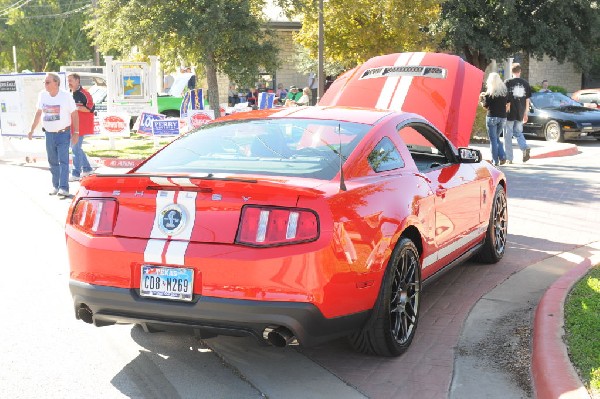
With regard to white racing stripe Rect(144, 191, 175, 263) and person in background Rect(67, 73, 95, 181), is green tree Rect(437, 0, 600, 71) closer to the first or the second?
person in background Rect(67, 73, 95, 181)

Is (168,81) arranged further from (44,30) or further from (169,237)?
(44,30)

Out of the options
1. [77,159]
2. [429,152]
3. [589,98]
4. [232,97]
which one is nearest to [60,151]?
[77,159]

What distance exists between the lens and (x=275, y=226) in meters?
4.31

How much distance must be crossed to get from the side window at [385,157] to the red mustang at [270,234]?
2 centimetres

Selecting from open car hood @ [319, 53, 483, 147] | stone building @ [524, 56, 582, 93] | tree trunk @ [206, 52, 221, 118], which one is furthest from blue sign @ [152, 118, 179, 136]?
stone building @ [524, 56, 582, 93]

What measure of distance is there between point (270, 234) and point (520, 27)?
33366mm

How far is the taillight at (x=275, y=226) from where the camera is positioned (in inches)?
169

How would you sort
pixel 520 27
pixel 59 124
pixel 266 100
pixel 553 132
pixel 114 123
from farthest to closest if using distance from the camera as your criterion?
pixel 520 27 → pixel 266 100 → pixel 553 132 → pixel 114 123 → pixel 59 124

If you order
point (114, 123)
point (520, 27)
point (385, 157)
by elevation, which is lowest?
point (114, 123)

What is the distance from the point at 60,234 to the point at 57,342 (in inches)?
164

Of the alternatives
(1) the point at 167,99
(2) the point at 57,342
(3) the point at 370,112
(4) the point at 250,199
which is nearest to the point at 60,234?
(2) the point at 57,342

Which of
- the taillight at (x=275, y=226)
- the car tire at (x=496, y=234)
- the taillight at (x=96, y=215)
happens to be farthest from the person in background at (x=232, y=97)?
the taillight at (x=275, y=226)

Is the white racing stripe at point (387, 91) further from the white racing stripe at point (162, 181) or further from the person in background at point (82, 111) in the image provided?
the white racing stripe at point (162, 181)

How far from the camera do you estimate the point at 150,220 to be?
4.54 metres
